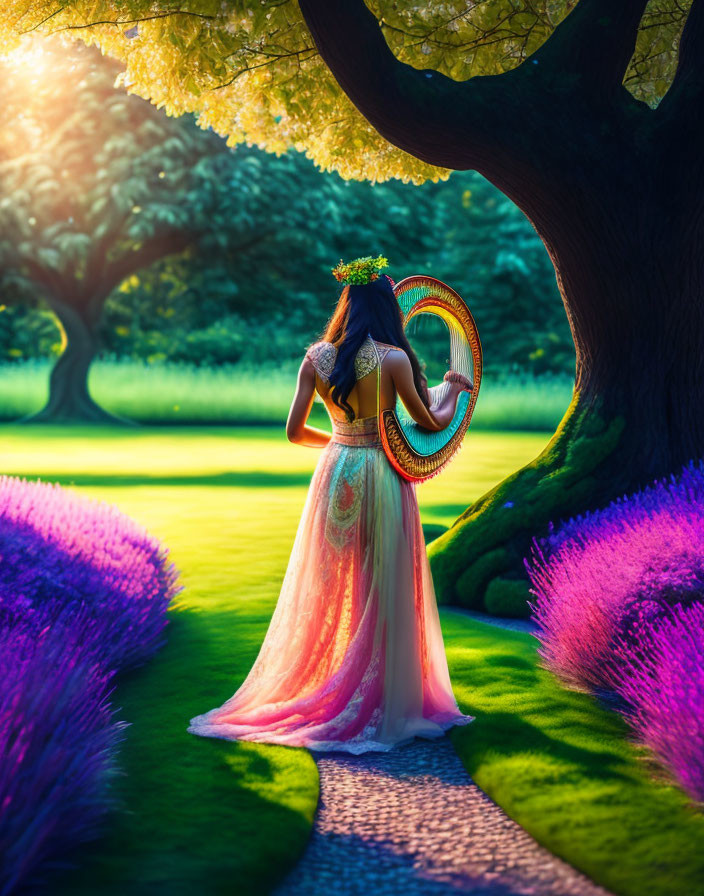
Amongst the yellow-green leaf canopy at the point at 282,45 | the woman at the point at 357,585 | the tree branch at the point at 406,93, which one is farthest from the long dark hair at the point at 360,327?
the yellow-green leaf canopy at the point at 282,45

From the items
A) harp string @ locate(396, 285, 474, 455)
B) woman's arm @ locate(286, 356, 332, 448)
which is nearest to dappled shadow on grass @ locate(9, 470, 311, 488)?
harp string @ locate(396, 285, 474, 455)

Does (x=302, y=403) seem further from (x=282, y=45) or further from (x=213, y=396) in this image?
(x=213, y=396)

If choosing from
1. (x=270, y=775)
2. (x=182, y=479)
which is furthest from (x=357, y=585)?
(x=182, y=479)

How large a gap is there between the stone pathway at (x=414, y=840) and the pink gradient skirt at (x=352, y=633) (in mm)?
256

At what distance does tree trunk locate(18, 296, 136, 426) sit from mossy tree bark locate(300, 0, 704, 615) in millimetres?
22626

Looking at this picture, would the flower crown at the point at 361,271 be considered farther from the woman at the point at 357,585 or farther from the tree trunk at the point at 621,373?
the tree trunk at the point at 621,373

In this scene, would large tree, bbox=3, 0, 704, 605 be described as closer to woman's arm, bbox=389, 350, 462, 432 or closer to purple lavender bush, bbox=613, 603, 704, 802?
woman's arm, bbox=389, 350, 462, 432

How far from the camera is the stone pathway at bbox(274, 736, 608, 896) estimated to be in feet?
13.3

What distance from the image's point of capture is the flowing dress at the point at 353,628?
567 centimetres

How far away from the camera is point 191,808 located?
15.6 feet

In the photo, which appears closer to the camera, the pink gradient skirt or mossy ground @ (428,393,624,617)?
the pink gradient skirt

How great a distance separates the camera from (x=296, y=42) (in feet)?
36.4

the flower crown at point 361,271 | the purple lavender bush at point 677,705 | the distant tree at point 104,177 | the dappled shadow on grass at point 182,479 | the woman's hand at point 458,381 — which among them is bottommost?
the dappled shadow on grass at point 182,479

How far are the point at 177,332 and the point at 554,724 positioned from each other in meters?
35.8
